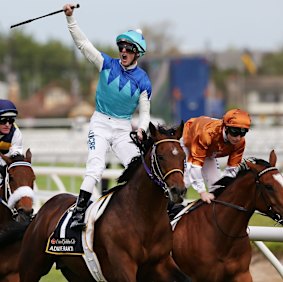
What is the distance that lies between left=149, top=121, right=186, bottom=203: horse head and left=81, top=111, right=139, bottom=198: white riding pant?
0.57 meters

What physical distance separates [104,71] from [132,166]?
0.77m

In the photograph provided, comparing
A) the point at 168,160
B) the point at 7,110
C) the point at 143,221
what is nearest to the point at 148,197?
the point at 143,221

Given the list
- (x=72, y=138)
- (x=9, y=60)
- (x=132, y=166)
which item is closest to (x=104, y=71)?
(x=132, y=166)

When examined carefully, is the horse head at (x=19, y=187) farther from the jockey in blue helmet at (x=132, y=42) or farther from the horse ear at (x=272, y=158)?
the horse ear at (x=272, y=158)

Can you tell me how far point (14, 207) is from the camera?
6.97 meters

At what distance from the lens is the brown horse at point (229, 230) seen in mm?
6449

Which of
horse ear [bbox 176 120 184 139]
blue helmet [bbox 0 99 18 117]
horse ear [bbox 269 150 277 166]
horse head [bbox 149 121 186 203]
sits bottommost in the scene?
horse ear [bbox 269 150 277 166]

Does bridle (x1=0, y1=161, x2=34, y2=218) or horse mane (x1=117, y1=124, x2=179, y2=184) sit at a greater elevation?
horse mane (x1=117, y1=124, x2=179, y2=184)

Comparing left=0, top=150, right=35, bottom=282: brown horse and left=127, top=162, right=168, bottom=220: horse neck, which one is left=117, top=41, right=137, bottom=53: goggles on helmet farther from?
left=0, top=150, right=35, bottom=282: brown horse

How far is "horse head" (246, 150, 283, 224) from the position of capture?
629cm

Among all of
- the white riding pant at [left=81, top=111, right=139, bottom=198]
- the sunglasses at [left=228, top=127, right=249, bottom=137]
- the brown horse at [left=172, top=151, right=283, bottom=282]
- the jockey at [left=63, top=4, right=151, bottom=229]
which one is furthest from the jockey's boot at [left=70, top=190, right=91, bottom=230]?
the sunglasses at [left=228, top=127, right=249, bottom=137]

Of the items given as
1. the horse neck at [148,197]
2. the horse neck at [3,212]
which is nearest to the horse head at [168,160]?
the horse neck at [148,197]

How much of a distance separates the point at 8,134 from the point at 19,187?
2.15 ft

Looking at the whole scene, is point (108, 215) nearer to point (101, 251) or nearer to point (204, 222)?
point (101, 251)
